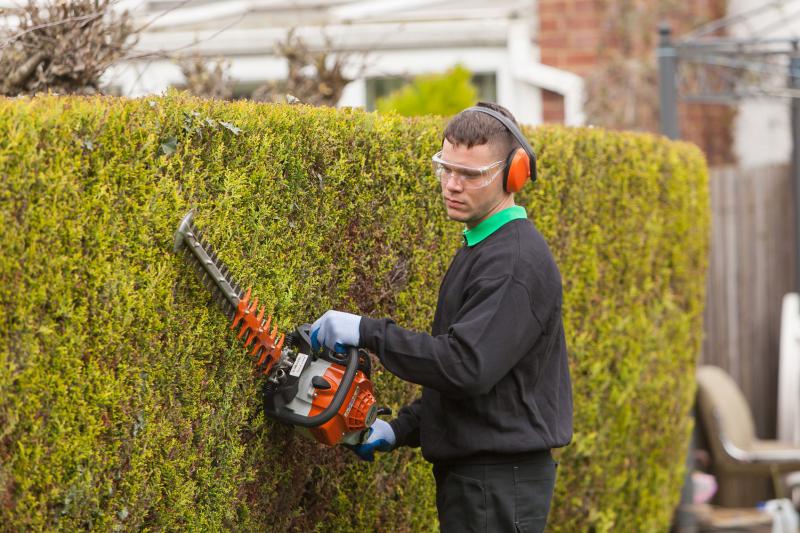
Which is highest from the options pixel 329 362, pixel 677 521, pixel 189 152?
pixel 189 152

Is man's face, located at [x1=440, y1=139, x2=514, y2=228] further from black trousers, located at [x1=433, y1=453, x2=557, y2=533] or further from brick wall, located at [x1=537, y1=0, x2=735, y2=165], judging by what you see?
brick wall, located at [x1=537, y1=0, x2=735, y2=165]

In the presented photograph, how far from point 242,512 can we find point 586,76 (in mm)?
7706

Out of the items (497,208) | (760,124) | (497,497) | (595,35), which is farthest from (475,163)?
(760,124)

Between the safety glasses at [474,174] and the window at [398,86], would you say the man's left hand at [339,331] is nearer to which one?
the safety glasses at [474,174]

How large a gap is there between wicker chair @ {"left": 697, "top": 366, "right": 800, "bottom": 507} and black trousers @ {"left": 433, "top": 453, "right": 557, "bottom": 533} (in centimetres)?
510

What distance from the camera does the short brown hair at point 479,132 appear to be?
3316mm

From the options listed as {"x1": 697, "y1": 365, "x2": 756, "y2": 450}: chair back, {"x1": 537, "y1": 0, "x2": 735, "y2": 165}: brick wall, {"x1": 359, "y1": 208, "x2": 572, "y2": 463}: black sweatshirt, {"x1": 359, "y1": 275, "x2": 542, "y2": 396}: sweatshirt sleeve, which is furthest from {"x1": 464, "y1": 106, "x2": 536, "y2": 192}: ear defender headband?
{"x1": 537, "y1": 0, "x2": 735, "y2": 165}: brick wall

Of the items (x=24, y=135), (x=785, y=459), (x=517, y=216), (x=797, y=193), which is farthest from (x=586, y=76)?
(x=24, y=135)

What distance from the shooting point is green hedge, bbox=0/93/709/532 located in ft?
8.95

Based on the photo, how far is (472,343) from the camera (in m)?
3.06

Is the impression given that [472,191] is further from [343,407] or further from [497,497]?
[497,497]

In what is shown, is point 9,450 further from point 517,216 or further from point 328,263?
point 517,216

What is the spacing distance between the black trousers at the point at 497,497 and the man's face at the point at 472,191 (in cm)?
78

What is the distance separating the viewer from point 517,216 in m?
3.38
